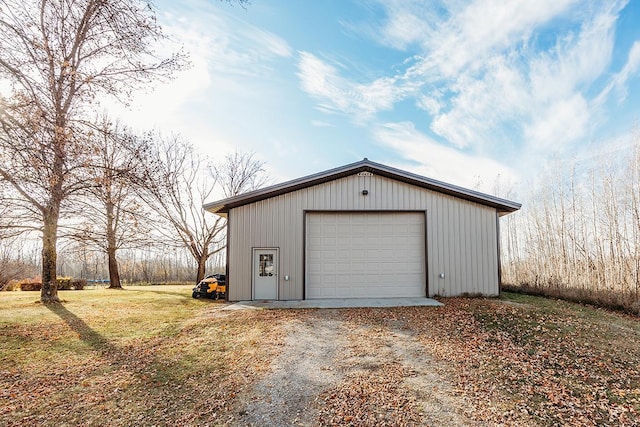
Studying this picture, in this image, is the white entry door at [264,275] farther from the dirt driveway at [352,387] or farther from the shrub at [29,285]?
the shrub at [29,285]

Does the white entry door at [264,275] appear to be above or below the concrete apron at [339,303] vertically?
above

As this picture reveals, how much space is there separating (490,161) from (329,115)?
9.86 meters

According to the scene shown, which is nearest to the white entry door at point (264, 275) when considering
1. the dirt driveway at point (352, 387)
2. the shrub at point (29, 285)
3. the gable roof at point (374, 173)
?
the gable roof at point (374, 173)

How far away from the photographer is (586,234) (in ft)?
37.1

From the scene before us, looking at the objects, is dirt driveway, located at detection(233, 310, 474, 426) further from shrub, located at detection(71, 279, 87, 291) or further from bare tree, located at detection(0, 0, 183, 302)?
shrub, located at detection(71, 279, 87, 291)

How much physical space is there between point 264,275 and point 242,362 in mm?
5353

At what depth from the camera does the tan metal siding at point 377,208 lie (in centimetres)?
1015

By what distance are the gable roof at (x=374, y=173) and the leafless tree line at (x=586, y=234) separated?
3.15 meters

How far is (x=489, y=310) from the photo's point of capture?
7.78 meters

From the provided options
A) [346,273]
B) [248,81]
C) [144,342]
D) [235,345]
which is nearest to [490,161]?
[346,273]

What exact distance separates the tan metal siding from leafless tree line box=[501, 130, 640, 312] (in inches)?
131

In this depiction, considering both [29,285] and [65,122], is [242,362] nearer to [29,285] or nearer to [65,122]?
[65,122]

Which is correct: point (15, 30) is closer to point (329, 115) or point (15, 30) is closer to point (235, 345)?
point (235, 345)

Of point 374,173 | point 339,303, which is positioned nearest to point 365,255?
point 339,303
